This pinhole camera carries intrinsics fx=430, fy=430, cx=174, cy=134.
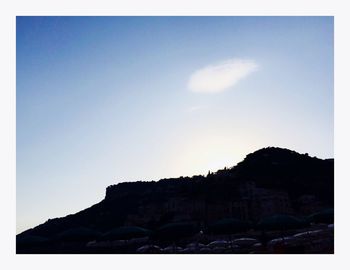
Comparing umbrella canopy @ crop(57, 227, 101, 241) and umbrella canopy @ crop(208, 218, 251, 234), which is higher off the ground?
umbrella canopy @ crop(208, 218, 251, 234)

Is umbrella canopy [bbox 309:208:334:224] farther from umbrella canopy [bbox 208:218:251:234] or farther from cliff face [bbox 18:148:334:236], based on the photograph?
cliff face [bbox 18:148:334:236]

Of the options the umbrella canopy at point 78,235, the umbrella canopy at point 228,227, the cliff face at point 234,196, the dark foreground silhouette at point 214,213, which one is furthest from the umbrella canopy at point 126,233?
the cliff face at point 234,196

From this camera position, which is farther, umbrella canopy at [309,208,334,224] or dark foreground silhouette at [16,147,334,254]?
dark foreground silhouette at [16,147,334,254]

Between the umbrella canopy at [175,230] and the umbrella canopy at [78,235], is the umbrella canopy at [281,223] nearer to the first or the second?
the umbrella canopy at [175,230]

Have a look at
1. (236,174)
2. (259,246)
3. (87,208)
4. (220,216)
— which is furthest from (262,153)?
(259,246)

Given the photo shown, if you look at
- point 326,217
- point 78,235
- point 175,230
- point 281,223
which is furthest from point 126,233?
point 326,217

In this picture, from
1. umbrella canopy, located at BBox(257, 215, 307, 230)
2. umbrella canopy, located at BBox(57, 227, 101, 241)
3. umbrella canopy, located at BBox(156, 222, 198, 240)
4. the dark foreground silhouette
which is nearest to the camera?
umbrella canopy, located at BBox(257, 215, 307, 230)

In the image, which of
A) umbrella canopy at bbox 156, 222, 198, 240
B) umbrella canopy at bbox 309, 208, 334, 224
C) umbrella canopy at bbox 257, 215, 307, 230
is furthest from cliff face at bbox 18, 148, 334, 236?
umbrella canopy at bbox 257, 215, 307, 230
